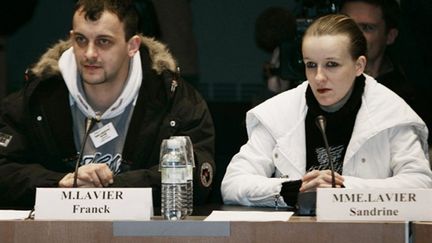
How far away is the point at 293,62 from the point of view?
4949 millimetres

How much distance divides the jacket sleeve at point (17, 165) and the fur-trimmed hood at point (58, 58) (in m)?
0.13

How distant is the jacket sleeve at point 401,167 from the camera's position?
377 cm

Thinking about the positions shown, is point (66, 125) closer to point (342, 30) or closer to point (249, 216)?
point (342, 30)

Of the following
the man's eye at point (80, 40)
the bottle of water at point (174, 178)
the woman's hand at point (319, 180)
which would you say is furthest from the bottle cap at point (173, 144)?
the man's eye at point (80, 40)

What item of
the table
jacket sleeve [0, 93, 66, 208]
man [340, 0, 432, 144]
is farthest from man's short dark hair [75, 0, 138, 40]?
the table

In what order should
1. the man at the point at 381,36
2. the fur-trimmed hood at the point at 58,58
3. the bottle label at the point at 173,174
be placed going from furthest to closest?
the man at the point at 381,36 → the fur-trimmed hood at the point at 58,58 → the bottle label at the point at 173,174

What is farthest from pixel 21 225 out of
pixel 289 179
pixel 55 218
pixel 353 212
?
pixel 289 179

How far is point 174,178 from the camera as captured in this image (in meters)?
3.37

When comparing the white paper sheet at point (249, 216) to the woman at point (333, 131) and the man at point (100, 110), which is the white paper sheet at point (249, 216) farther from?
the man at point (100, 110)

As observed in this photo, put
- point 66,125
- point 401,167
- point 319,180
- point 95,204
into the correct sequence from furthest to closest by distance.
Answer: point 66,125 < point 401,167 < point 319,180 < point 95,204

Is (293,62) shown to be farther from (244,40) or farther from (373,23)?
(244,40)

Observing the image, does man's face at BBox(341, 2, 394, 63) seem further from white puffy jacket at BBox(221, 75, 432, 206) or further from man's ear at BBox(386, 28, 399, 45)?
white puffy jacket at BBox(221, 75, 432, 206)

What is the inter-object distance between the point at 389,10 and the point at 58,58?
164 centimetres

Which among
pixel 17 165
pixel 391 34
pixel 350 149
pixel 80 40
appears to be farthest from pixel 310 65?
pixel 391 34
